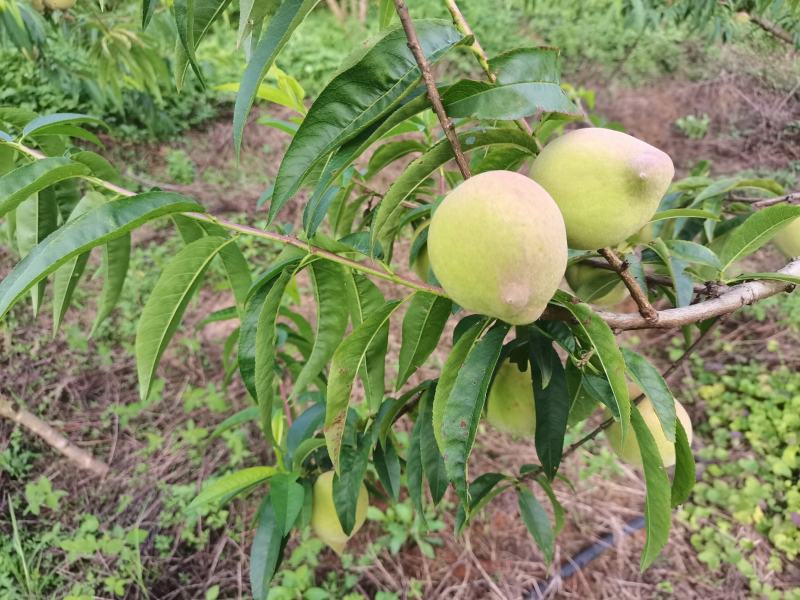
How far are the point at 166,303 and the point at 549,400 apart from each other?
46cm

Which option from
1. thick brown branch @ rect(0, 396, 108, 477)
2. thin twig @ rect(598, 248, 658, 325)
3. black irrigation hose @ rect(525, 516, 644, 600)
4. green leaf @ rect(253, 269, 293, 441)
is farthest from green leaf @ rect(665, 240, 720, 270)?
thick brown branch @ rect(0, 396, 108, 477)

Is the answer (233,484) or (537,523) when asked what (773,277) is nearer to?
(537,523)

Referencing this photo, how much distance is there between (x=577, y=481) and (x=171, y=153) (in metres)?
3.10

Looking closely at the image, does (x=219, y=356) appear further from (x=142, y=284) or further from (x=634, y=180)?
(x=634, y=180)

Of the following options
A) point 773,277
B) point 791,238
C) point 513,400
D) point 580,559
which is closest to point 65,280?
point 513,400

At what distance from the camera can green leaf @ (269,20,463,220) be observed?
0.40m

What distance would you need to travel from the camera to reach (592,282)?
76cm

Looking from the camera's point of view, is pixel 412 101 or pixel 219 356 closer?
pixel 412 101

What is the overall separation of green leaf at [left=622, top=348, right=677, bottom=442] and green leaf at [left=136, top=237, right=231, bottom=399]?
0.47m

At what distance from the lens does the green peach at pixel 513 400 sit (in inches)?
29.2

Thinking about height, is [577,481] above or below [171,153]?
below

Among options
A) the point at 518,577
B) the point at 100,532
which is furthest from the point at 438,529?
the point at 100,532

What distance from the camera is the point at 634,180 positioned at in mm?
449

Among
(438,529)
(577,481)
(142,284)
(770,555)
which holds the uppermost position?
(142,284)
